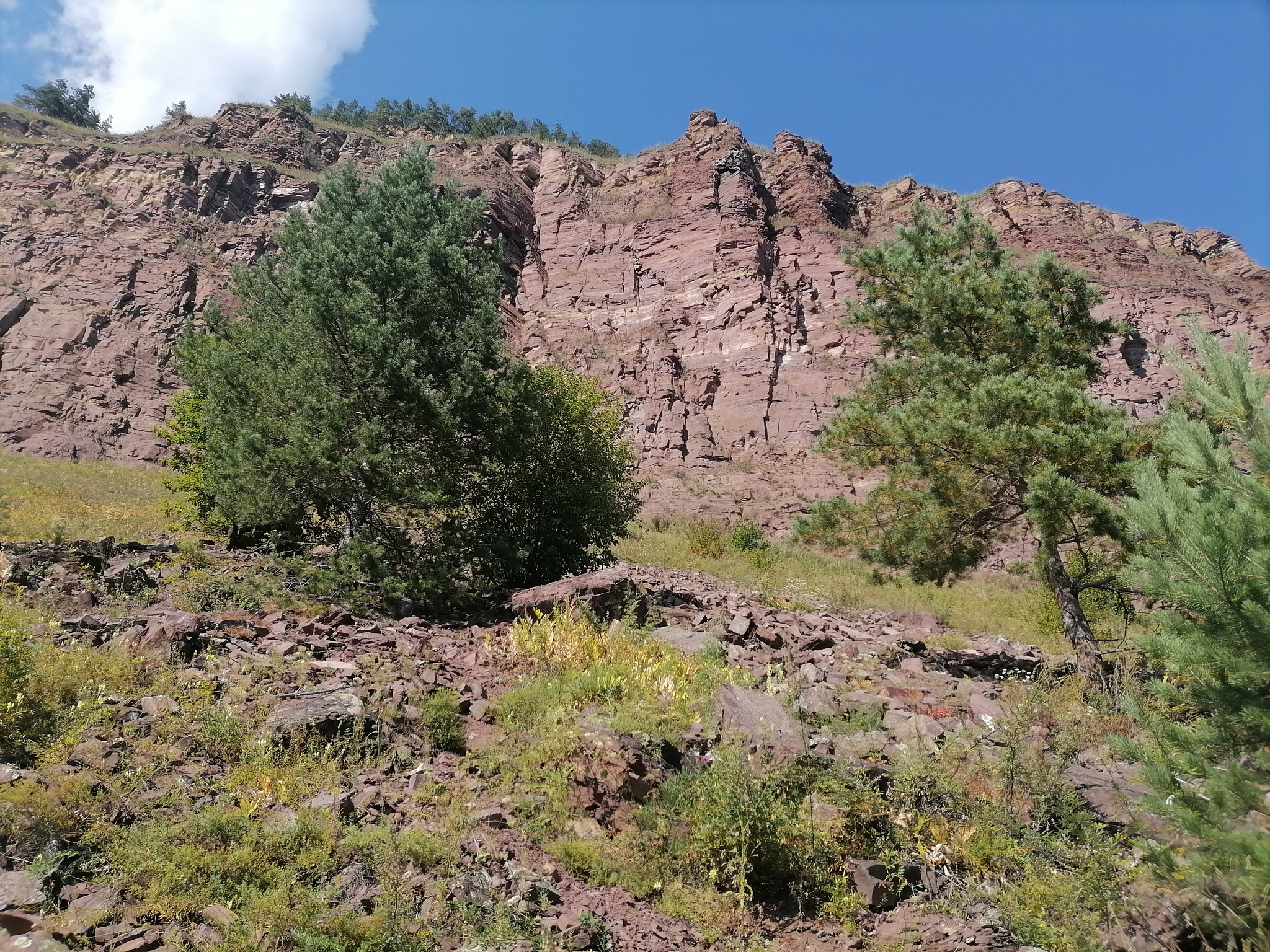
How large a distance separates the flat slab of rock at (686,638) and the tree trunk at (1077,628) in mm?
4618

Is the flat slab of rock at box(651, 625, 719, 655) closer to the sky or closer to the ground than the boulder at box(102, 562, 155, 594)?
closer to the ground

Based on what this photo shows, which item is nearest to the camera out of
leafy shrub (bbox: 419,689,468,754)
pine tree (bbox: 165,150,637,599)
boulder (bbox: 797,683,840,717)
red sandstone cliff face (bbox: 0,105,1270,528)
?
leafy shrub (bbox: 419,689,468,754)

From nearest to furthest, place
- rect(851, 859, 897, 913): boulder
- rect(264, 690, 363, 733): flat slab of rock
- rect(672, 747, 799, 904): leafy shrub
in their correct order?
rect(851, 859, 897, 913): boulder
rect(672, 747, 799, 904): leafy shrub
rect(264, 690, 363, 733): flat slab of rock

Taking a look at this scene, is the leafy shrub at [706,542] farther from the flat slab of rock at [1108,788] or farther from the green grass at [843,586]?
the flat slab of rock at [1108,788]

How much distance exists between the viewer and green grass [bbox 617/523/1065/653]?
621 inches

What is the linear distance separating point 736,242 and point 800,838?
4068 centimetres

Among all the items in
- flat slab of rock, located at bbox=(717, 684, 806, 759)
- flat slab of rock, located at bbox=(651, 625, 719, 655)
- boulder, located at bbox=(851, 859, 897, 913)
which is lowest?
boulder, located at bbox=(851, 859, 897, 913)

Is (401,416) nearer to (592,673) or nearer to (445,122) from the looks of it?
(592,673)

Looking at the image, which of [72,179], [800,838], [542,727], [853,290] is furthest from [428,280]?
[72,179]

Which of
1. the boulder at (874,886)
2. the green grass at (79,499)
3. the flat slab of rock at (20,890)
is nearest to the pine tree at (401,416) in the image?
the green grass at (79,499)

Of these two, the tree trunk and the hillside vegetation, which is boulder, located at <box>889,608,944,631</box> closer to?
the hillside vegetation

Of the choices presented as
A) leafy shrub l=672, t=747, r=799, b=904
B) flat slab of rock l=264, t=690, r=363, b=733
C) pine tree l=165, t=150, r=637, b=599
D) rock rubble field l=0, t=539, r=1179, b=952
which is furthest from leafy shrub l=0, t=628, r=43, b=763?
pine tree l=165, t=150, r=637, b=599

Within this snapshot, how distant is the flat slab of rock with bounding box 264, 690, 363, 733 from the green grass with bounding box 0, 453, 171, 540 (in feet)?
24.3

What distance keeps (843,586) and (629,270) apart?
29351 mm
